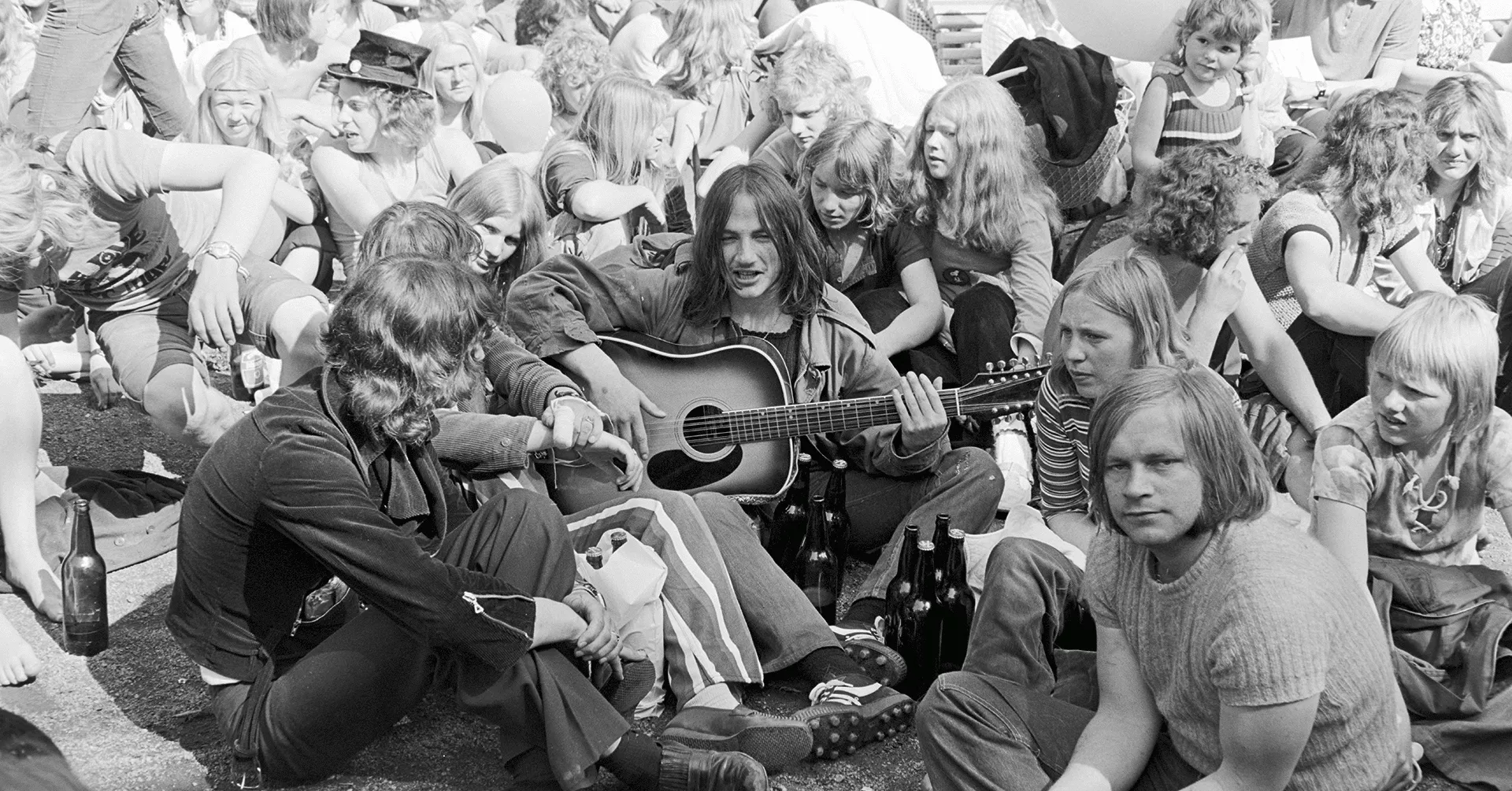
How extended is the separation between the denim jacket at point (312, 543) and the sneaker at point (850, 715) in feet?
2.55

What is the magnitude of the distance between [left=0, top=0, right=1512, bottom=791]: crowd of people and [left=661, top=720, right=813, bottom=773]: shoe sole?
15 millimetres

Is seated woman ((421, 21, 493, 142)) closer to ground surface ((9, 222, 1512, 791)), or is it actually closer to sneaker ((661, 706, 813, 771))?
ground surface ((9, 222, 1512, 791))

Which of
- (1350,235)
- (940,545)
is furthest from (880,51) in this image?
(940,545)

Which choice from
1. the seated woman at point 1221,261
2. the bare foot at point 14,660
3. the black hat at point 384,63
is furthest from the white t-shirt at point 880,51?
the bare foot at point 14,660

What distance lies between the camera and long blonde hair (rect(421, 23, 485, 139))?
5.97 m

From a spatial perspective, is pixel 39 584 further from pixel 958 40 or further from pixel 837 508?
pixel 958 40

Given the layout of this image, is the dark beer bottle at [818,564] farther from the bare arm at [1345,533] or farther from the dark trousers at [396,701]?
the bare arm at [1345,533]

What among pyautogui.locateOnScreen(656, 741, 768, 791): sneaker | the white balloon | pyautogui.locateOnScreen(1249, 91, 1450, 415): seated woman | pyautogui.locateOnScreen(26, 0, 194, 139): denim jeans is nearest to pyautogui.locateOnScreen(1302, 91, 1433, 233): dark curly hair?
pyautogui.locateOnScreen(1249, 91, 1450, 415): seated woman

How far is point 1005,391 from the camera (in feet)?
13.5

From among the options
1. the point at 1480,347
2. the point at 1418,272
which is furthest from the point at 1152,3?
the point at 1480,347

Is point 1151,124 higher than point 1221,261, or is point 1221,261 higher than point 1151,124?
point 1151,124

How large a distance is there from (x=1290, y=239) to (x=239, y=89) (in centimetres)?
381

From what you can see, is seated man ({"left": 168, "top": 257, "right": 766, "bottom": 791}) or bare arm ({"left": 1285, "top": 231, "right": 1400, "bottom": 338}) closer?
seated man ({"left": 168, "top": 257, "right": 766, "bottom": 791})

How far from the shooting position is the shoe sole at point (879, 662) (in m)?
3.70
